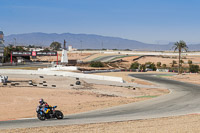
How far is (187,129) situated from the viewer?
17.8 meters

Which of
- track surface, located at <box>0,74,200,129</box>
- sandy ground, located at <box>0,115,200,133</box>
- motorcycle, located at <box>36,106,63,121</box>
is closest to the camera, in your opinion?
sandy ground, located at <box>0,115,200,133</box>

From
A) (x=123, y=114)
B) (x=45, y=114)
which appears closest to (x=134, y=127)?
(x=123, y=114)

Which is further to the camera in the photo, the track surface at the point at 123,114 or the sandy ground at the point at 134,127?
the track surface at the point at 123,114

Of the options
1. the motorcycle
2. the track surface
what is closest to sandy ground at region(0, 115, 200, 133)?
the track surface

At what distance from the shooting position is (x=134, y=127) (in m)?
18.4

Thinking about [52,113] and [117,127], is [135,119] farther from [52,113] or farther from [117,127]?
[52,113]

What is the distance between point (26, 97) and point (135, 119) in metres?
13.8

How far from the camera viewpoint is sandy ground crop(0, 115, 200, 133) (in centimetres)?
1725

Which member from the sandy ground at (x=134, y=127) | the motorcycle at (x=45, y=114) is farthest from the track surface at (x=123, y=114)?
the sandy ground at (x=134, y=127)

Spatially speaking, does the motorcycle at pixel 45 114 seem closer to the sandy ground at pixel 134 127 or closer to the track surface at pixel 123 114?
the track surface at pixel 123 114

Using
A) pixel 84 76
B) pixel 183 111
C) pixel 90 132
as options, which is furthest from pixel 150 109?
pixel 84 76

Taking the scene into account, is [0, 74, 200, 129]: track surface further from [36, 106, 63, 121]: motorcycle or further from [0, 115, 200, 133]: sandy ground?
[0, 115, 200, 133]: sandy ground

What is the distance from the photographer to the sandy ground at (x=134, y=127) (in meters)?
17.2

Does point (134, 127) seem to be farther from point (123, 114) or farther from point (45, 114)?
point (45, 114)
